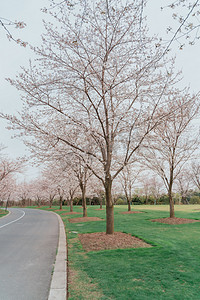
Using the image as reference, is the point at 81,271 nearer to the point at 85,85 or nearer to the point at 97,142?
the point at 97,142

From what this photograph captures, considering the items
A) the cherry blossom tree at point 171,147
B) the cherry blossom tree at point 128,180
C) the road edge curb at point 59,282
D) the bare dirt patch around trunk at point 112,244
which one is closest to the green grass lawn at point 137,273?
the road edge curb at point 59,282

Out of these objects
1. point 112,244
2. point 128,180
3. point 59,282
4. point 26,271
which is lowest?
point 26,271

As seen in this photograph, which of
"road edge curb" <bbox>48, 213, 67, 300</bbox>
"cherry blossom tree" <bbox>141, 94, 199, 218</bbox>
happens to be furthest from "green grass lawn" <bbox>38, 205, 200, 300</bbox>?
"cherry blossom tree" <bbox>141, 94, 199, 218</bbox>

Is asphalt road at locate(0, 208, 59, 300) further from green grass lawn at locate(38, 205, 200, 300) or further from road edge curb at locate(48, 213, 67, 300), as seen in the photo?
green grass lawn at locate(38, 205, 200, 300)

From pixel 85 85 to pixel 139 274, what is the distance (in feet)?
21.2

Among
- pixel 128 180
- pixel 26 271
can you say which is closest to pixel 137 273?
pixel 26 271

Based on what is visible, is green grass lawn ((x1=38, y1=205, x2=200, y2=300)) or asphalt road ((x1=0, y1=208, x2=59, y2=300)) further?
asphalt road ((x1=0, y1=208, x2=59, y2=300))

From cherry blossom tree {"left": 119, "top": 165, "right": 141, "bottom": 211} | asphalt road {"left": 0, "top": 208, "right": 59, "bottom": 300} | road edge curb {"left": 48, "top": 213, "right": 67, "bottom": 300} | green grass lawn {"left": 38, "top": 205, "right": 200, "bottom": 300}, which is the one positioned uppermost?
cherry blossom tree {"left": 119, "top": 165, "right": 141, "bottom": 211}

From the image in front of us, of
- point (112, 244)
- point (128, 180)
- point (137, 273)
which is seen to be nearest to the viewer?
point (137, 273)

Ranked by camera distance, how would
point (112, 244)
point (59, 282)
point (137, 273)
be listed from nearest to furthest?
1. point (59, 282)
2. point (137, 273)
3. point (112, 244)

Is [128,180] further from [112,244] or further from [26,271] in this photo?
[26,271]

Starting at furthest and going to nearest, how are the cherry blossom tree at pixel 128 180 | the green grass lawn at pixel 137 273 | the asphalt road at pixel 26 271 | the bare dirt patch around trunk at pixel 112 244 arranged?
the cherry blossom tree at pixel 128 180 → the bare dirt patch around trunk at pixel 112 244 → the asphalt road at pixel 26 271 → the green grass lawn at pixel 137 273

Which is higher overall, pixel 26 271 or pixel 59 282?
pixel 59 282

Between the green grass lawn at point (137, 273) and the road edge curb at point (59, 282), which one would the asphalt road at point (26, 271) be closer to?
the road edge curb at point (59, 282)
